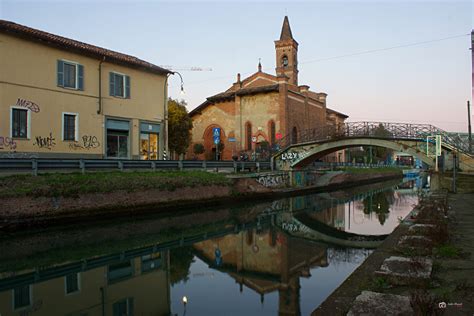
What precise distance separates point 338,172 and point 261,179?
15.5 m

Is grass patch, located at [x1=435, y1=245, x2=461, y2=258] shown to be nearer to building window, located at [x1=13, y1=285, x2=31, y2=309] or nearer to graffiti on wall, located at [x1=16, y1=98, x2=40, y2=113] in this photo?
building window, located at [x1=13, y1=285, x2=31, y2=309]

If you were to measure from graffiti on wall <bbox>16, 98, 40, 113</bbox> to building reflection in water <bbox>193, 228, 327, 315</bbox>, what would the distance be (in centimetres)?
1315

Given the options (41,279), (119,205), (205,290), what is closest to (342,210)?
(119,205)

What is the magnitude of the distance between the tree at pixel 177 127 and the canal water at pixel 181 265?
15.6m

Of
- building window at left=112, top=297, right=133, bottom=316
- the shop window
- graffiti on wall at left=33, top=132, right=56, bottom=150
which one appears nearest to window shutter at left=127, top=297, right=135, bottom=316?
building window at left=112, top=297, right=133, bottom=316

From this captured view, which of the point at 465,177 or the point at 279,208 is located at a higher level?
the point at 465,177

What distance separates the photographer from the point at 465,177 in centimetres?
1848

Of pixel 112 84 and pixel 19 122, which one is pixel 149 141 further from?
pixel 19 122

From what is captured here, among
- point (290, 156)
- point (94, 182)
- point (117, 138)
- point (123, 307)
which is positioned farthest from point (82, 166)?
point (290, 156)

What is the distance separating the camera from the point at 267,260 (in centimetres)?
1057

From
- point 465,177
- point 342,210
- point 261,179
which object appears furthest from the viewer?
point 261,179

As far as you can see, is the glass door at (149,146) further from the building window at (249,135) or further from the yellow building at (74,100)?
the building window at (249,135)

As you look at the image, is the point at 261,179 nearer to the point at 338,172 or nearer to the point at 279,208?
the point at 279,208

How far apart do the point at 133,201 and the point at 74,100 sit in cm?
854
